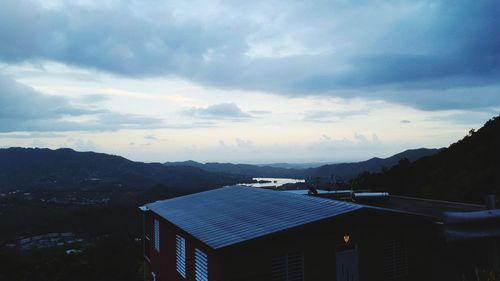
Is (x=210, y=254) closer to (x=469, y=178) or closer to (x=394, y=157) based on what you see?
(x=469, y=178)

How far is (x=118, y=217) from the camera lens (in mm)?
85188

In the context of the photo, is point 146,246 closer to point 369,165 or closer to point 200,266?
point 200,266

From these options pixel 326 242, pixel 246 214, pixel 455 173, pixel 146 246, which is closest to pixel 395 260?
pixel 326 242

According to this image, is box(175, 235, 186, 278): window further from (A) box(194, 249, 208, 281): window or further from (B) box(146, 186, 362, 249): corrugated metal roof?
(A) box(194, 249, 208, 281): window

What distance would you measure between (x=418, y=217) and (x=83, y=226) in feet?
277

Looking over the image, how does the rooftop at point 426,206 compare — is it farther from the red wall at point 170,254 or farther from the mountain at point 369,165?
the mountain at point 369,165

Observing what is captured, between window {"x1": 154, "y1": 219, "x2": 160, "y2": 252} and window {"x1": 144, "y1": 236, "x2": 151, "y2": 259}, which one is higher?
window {"x1": 154, "y1": 219, "x2": 160, "y2": 252}

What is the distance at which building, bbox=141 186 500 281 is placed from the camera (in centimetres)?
1144

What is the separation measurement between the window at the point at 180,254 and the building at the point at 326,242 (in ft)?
0.15

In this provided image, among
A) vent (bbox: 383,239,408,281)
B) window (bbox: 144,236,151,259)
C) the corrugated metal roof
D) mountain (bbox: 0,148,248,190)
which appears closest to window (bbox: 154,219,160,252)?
the corrugated metal roof

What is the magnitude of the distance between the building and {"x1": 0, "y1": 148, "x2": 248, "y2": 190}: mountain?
129 metres

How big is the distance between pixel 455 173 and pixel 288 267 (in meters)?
33.2

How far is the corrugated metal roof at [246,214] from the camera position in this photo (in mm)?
11719

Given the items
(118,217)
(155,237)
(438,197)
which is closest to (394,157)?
(118,217)
